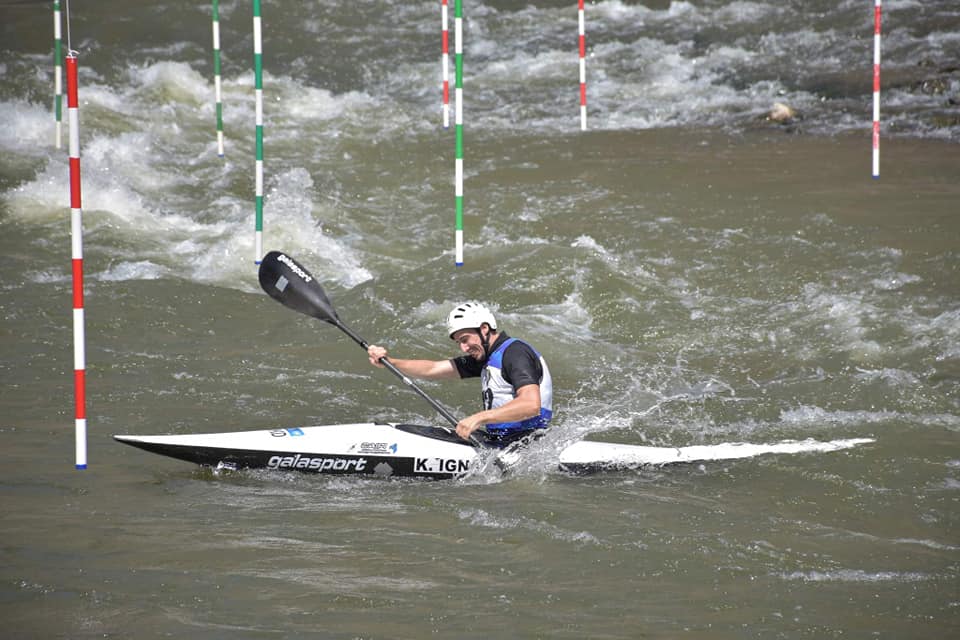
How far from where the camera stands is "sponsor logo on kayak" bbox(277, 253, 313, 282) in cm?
542

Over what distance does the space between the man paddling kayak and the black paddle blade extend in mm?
784

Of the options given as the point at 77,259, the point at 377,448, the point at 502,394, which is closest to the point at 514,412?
the point at 502,394

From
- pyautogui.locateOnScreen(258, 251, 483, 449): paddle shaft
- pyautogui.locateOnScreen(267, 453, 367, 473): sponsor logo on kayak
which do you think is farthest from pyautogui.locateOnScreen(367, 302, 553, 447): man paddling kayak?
pyautogui.locateOnScreen(258, 251, 483, 449): paddle shaft

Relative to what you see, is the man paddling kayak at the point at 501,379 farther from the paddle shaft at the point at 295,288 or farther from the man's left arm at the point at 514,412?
the paddle shaft at the point at 295,288

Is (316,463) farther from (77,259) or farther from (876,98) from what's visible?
(876,98)

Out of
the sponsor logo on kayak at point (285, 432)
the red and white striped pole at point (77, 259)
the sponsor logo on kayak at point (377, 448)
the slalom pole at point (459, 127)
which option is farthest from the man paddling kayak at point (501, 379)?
the slalom pole at point (459, 127)

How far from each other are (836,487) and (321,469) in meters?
1.96

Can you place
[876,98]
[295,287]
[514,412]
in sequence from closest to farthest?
[514,412] → [295,287] → [876,98]

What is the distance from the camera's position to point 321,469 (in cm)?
470

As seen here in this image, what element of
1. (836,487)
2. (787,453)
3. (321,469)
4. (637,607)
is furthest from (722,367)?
(637,607)

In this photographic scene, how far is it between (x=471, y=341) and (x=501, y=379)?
0.19 m

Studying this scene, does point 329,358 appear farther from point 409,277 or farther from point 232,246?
point 232,246

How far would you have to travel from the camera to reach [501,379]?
15.7 ft

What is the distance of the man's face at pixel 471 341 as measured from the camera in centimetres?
479
